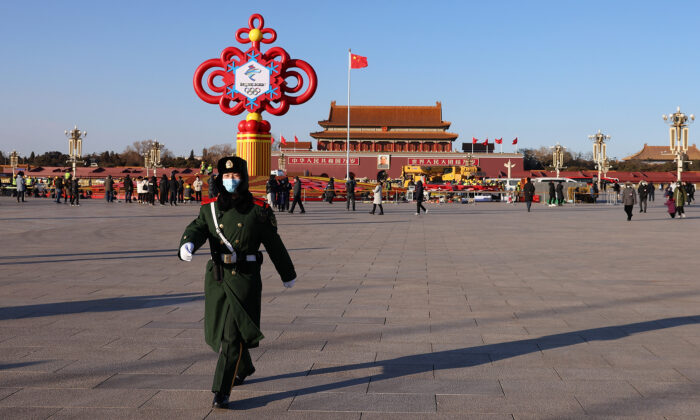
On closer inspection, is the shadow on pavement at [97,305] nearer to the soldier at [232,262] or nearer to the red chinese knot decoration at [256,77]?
the soldier at [232,262]

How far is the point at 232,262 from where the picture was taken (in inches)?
143

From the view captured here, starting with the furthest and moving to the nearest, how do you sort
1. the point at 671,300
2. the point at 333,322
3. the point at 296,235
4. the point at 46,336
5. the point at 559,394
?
1. the point at 296,235
2. the point at 671,300
3. the point at 333,322
4. the point at 46,336
5. the point at 559,394

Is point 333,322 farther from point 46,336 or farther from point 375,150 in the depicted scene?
point 375,150

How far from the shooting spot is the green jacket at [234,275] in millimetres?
3627

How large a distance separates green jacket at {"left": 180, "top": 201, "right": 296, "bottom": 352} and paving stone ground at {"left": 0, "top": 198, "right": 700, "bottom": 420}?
388 mm

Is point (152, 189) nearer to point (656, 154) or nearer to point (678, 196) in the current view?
point (678, 196)

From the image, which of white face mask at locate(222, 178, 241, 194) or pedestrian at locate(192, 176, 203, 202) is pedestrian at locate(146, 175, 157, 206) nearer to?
pedestrian at locate(192, 176, 203, 202)

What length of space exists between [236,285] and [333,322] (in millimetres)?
2176

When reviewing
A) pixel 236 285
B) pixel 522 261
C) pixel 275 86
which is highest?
pixel 275 86

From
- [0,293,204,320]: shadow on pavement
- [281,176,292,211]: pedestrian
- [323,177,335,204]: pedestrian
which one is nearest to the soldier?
[0,293,204,320]: shadow on pavement

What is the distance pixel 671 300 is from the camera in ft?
22.3

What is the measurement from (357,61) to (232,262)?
1412 inches

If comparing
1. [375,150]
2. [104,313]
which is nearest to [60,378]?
[104,313]

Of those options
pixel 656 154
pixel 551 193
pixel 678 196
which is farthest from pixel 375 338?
pixel 656 154
